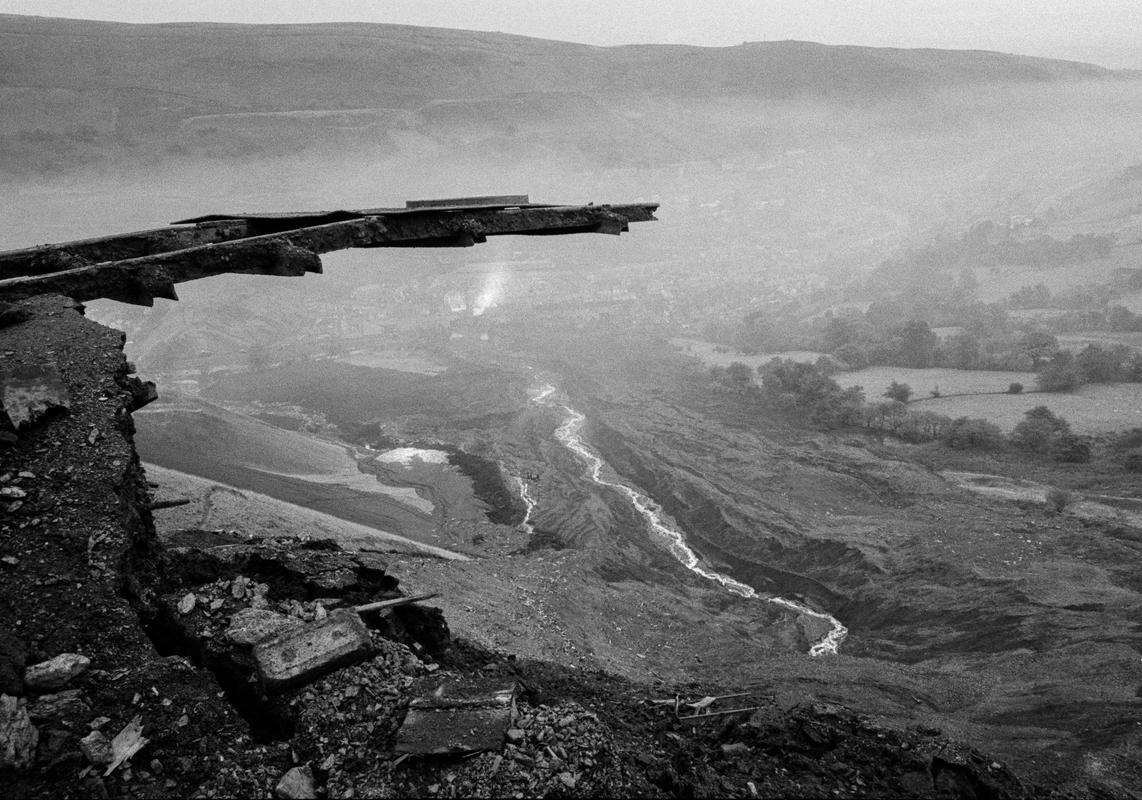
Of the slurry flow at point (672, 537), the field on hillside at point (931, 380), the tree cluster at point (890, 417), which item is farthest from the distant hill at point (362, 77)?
the field on hillside at point (931, 380)

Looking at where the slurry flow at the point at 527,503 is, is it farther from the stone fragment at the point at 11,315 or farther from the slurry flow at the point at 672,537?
the stone fragment at the point at 11,315

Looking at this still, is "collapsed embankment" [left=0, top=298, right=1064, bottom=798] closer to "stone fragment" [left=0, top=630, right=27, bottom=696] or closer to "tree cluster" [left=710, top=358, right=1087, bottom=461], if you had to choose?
"stone fragment" [left=0, top=630, right=27, bottom=696]

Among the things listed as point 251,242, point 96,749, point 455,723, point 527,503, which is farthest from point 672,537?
point 96,749

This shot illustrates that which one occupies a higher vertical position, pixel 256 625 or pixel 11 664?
pixel 11 664

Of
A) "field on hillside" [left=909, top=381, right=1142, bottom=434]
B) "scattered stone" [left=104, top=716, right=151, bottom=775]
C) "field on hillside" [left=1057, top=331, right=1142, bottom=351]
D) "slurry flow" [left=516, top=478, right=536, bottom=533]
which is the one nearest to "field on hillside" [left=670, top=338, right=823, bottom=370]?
"field on hillside" [left=909, top=381, right=1142, bottom=434]

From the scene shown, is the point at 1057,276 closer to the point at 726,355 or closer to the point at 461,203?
the point at 726,355

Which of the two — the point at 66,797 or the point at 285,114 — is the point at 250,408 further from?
the point at 285,114
